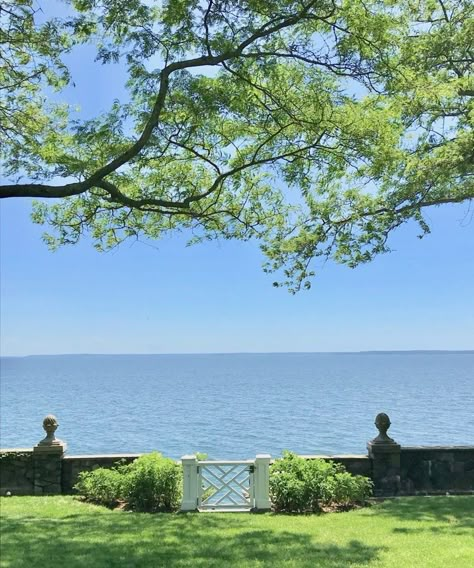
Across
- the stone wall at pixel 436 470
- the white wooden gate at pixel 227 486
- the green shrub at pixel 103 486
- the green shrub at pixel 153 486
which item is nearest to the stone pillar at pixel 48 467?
the green shrub at pixel 103 486

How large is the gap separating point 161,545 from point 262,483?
3378 mm

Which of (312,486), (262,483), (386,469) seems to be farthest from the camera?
(386,469)

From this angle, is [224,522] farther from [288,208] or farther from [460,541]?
[288,208]

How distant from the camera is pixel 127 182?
10.0 meters

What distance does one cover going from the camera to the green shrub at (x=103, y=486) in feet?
35.8

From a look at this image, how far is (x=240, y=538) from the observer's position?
7.92 meters

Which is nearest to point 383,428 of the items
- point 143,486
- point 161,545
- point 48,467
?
point 143,486

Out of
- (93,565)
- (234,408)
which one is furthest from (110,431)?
(93,565)

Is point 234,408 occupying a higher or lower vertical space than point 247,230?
lower

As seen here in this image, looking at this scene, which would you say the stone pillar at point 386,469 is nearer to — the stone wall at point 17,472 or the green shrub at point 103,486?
the green shrub at point 103,486

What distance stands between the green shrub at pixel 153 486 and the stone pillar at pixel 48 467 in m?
1.90

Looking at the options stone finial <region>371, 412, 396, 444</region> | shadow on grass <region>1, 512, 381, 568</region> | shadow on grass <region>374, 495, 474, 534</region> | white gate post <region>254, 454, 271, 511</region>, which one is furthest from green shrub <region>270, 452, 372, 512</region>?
shadow on grass <region>1, 512, 381, 568</region>

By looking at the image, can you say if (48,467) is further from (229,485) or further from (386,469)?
(386,469)

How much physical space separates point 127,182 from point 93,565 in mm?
5997
